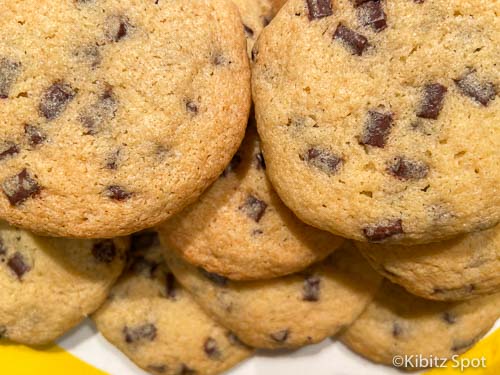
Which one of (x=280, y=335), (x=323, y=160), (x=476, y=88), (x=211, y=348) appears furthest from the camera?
(x=211, y=348)

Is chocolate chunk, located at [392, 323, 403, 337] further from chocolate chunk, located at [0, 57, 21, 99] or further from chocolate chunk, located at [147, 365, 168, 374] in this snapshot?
chocolate chunk, located at [0, 57, 21, 99]

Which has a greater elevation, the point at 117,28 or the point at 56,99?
the point at 117,28

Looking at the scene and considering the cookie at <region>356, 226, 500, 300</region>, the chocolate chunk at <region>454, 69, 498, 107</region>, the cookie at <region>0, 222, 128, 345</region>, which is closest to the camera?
the chocolate chunk at <region>454, 69, 498, 107</region>

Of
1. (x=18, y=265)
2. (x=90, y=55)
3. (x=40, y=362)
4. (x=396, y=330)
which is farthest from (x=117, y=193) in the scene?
(x=396, y=330)

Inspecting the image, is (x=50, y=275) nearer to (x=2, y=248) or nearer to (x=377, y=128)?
(x=2, y=248)

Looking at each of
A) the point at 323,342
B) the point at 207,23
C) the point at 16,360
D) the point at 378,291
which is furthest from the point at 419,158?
the point at 16,360

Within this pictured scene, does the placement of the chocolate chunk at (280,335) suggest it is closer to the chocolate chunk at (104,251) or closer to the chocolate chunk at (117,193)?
the chocolate chunk at (104,251)

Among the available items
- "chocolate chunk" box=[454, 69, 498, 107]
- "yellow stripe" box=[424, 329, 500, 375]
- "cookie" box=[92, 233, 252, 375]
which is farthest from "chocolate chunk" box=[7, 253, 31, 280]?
"yellow stripe" box=[424, 329, 500, 375]

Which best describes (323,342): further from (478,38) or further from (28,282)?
(478,38)
